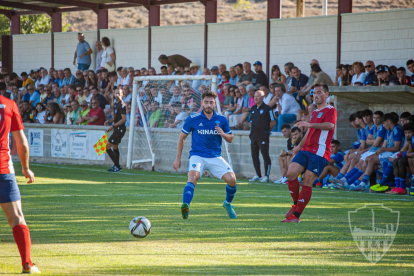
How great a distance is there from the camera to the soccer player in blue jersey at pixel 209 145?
8.99 meters

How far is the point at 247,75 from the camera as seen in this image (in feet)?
63.8

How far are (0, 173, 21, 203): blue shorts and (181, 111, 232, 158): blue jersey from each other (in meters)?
4.14

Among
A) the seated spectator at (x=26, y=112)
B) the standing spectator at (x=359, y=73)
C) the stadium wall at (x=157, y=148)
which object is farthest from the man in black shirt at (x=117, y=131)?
the seated spectator at (x=26, y=112)

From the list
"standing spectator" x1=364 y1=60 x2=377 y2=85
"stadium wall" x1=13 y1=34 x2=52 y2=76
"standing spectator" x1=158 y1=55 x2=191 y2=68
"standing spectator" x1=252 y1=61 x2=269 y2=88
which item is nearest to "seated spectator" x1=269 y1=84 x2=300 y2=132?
"standing spectator" x1=252 y1=61 x2=269 y2=88

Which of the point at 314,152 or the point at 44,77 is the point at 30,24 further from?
the point at 314,152

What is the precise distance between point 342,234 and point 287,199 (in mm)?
4175

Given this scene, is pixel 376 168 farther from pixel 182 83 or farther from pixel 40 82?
pixel 40 82

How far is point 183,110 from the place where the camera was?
19.4 m

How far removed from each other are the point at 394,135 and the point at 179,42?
40.5 feet

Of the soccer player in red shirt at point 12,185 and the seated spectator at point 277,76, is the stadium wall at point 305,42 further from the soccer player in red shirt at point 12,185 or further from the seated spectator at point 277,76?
the soccer player in red shirt at point 12,185

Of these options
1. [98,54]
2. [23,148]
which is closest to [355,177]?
[23,148]

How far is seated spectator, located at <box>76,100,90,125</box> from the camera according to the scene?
21.3 m

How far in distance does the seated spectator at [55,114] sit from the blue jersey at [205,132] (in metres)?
14.5

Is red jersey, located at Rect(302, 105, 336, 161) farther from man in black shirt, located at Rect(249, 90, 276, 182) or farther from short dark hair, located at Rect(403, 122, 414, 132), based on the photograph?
man in black shirt, located at Rect(249, 90, 276, 182)
